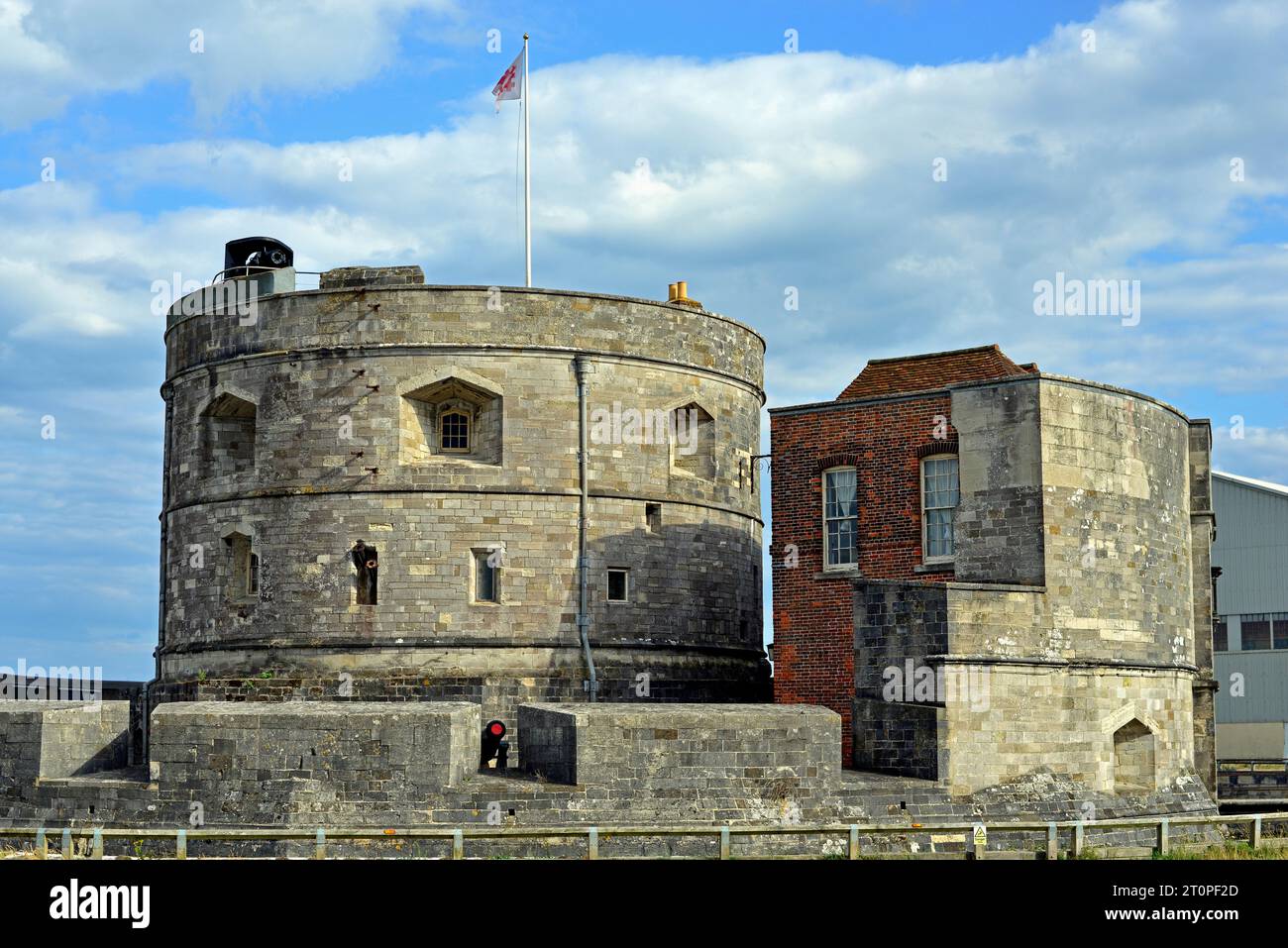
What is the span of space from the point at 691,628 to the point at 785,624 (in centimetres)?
368

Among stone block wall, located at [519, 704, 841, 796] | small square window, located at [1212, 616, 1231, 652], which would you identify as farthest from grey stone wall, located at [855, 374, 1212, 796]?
small square window, located at [1212, 616, 1231, 652]

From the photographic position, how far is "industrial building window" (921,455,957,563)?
2716cm

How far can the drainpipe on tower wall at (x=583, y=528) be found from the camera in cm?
3000

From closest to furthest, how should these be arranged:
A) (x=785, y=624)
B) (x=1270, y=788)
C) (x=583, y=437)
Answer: (x=785, y=624) < (x=583, y=437) < (x=1270, y=788)

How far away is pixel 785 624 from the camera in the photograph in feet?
93.4

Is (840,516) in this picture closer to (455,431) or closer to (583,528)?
(583,528)

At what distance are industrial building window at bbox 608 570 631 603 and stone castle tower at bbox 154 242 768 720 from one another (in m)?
0.04

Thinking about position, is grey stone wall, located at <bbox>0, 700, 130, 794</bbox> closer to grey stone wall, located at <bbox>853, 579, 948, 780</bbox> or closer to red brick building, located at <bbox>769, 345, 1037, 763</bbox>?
red brick building, located at <bbox>769, 345, 1037, 763</bbox>

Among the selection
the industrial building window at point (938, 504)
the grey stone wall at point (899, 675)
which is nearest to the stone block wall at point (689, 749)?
the grey stone wall at point (899, 675)

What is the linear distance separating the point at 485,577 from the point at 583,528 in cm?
207

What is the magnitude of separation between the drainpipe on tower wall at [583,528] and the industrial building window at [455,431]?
2173 millimetres

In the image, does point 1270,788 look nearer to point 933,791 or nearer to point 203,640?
point 933,791

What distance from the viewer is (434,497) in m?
29.5
